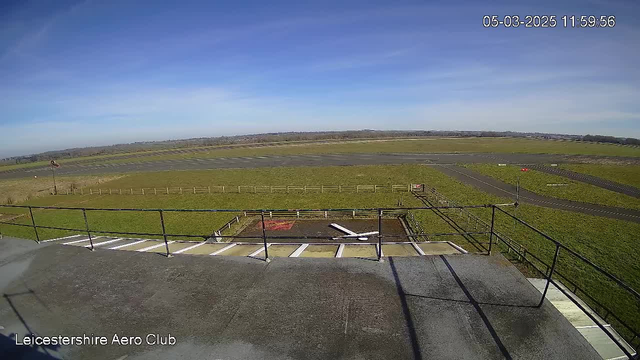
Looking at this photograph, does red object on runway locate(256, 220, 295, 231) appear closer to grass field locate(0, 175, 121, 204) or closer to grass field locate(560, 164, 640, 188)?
grass field locate(0, 175, 121, 204)

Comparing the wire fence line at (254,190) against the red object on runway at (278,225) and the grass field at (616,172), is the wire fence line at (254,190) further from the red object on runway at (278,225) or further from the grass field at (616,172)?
the grass field at (616,172)

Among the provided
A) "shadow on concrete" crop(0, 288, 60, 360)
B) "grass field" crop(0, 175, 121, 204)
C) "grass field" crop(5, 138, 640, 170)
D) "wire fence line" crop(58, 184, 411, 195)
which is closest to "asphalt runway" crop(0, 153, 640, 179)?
"grass field" crop(0, 175, 121, 204)

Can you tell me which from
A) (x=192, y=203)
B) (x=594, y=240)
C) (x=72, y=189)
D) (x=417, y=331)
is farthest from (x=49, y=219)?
(x=594, y=240)

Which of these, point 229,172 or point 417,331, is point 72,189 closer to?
point 229,172

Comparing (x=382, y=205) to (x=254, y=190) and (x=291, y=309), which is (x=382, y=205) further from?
(x=291, y=309)

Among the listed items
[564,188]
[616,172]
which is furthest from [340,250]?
[616,172]

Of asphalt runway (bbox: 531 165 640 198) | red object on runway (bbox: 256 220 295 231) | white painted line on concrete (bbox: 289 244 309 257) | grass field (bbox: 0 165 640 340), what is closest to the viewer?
white painted line on concrete (bbox: 289 244 309 257)
